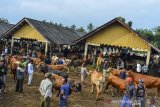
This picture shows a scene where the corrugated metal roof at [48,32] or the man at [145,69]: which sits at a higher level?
the corrugated metal roof at [48,32]

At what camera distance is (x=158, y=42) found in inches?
2461

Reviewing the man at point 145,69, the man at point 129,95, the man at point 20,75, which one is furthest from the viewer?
the man at point 145,69

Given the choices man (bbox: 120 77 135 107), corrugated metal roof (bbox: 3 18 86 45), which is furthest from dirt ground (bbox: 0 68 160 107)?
corrugated metal roof (bbox: 3 18 86 45)

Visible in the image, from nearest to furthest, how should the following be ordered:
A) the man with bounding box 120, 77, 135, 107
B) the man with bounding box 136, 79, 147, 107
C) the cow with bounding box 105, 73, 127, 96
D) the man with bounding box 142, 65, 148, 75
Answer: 1. the man with bounding box 120, 77, 135, 107
2. the man with bounding box 136, 79, 147, 107
3. the cow with bounding box 105, 73, 127, 96
4. the man with bounding box 142, 65, 148, 75

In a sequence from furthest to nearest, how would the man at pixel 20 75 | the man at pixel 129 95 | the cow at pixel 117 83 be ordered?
the cow at pixel 117 83
the man at pixel 20 75
the man at pixel 129 95

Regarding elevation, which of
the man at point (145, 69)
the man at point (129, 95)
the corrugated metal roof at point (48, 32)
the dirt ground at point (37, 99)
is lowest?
the dirt ground at point (37, 99)

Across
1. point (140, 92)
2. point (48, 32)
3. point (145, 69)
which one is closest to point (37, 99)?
point (140, 92)

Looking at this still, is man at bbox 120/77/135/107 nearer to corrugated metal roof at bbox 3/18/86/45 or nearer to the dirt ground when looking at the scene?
the dirt ground

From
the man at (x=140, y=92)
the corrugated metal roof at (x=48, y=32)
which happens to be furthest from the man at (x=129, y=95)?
the corrugated metal roof at (x=48, y=32)

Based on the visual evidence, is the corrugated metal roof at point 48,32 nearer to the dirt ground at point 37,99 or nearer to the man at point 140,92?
the dirt ground at point 37,99

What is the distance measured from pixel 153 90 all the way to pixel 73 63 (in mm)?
9178

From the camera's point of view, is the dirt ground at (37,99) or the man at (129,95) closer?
the man at (129,95)

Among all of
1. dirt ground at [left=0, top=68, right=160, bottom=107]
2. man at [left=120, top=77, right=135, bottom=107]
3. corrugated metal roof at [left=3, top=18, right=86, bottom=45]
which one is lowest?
dirt ground at [left=0, top=68, right=160, bottom=107]

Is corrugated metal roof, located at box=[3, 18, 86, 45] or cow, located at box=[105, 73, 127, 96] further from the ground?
corrugated metal roof, located at box=[3, 18, 86, 45]
